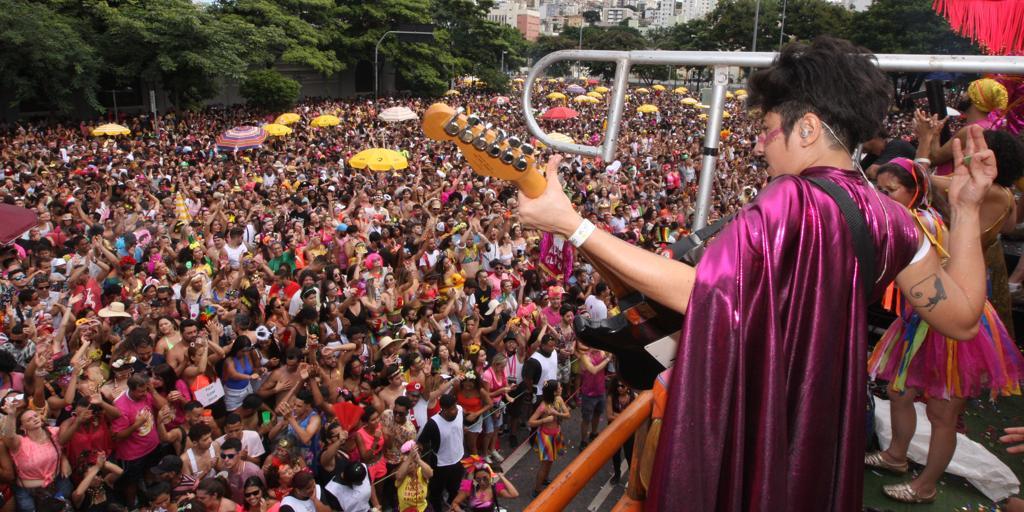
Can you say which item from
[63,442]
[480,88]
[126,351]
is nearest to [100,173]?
[126,351]

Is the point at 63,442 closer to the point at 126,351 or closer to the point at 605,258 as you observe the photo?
the point at 126,351

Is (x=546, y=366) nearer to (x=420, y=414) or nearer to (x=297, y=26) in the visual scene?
(x=420, y=414)

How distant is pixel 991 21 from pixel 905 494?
2.06 meters

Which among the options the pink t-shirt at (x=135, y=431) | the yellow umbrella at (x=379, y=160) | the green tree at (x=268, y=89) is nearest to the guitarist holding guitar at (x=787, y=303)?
the pink t-shirt at (x=135, y=431)

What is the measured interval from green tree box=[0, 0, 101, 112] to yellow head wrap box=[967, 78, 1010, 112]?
27187 mm

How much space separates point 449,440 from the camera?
623cm

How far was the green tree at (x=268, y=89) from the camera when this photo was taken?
32688 mm

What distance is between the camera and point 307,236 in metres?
10.9

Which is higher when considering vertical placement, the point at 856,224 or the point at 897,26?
the point at 897,26

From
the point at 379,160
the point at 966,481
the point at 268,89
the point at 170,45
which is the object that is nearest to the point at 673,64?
the point at 966,481

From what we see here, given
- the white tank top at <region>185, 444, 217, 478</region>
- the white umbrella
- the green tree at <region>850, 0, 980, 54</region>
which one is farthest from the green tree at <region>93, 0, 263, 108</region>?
the green tree at <region>850, 0, 980, 54</region>

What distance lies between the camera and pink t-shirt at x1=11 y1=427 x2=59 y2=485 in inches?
190

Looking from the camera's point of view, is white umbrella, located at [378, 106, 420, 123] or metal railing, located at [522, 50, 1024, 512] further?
white umbrella, located at [378, 106, 420, 123]

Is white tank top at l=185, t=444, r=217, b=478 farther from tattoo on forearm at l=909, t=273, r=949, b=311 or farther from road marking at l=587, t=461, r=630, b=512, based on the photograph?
tattoo on forearm at l=909, t=273, r=949, b=311
